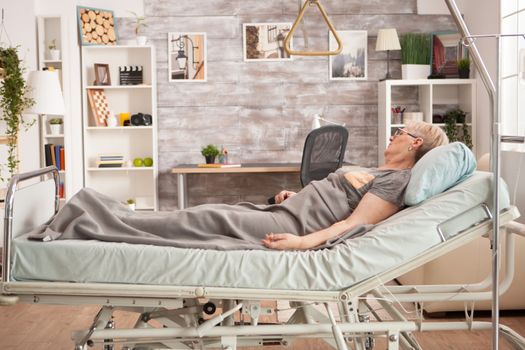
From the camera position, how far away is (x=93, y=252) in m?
2.49

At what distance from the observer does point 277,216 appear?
2.90m

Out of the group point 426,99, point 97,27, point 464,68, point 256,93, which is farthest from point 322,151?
point 97,27

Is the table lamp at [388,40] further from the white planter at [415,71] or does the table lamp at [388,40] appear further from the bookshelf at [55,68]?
the bookshelf at [55,68]

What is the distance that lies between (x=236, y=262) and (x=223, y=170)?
136 inches

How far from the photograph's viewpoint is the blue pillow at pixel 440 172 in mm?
2703

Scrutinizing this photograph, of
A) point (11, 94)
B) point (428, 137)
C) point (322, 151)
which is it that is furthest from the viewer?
point (322, 151)

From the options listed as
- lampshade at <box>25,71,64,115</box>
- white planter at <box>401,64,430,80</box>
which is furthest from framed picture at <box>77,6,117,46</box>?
white planter at <box>401,64,430,80</box>

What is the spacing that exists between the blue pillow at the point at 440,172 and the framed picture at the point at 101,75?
13.3ft

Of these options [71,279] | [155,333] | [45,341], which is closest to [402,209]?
[155,333]

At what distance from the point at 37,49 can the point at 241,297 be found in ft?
14.4

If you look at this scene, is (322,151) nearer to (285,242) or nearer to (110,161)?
(110,161)

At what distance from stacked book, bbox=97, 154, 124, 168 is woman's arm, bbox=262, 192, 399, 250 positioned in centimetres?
373

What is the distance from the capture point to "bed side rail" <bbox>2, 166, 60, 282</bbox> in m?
2.48

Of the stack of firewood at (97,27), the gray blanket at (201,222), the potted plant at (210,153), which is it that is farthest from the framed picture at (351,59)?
the gray blanket at (201,222)
